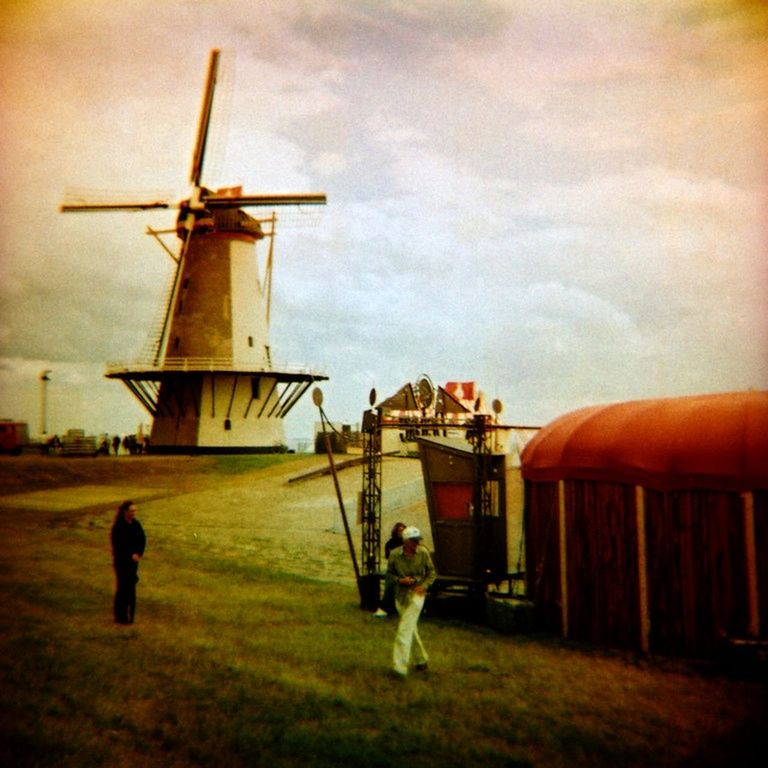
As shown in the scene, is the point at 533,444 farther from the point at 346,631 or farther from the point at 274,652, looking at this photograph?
the point at 274,652

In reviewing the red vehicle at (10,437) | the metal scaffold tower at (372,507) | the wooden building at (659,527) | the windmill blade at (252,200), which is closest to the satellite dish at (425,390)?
the metal scaffold tower at (372,507)

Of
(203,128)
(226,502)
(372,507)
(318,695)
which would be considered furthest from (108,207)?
(318,695)

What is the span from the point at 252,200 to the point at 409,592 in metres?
34.2

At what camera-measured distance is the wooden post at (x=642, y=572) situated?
10438 millimetres

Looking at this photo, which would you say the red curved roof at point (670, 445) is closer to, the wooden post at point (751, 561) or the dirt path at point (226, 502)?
the wooden post at point (751, 561)

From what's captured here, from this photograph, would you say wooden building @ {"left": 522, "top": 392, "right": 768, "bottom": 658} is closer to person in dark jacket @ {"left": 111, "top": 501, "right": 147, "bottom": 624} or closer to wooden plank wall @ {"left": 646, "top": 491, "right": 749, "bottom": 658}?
wooden plank wall @ {"left": 646, "top": 491, "right": 749, "bottom": 658}

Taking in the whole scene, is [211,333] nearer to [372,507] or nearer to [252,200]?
[252,200]

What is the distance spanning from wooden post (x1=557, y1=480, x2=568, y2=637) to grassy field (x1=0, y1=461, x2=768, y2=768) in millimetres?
523

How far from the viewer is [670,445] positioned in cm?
1060

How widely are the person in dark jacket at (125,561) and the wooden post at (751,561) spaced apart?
8349 millimetres

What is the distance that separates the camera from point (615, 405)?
12500 millimetres

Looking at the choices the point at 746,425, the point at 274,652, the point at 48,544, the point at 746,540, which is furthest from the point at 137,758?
the point at 48,544

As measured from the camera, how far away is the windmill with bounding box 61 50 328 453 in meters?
38.8

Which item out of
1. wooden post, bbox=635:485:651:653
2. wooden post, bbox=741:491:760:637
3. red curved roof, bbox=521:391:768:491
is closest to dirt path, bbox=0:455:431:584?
red curved roof, bbox=521:391:768:491
